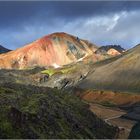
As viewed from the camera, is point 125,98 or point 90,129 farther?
point 125,98

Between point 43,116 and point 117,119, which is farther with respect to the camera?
point 117,119

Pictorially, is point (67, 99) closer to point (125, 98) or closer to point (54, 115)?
point (54, 115)

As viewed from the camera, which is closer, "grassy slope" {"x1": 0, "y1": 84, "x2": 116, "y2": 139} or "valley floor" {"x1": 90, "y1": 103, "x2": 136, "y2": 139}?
"grassy slope" {"x1": 0, "y1": 84, "x2": 116, "y2": 139}

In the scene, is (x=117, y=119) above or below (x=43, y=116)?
below

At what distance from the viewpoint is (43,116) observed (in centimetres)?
8388

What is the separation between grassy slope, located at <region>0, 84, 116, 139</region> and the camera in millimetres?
71062

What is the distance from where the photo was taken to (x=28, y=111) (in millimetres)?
81000

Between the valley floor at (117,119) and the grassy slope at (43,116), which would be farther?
the valley floor at (117,119)

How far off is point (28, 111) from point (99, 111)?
2719 inches

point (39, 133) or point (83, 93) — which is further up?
point (83, 93)

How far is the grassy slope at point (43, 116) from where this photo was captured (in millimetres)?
71062

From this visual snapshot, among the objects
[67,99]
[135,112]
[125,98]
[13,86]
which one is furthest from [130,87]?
[13,86]

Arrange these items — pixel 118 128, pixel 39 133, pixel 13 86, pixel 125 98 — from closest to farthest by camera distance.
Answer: pixel 39 133 < pixel 13 86 < pixel 118 128 < pixel 125 98

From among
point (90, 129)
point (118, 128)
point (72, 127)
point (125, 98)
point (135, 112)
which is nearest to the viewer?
point (72, 127)
